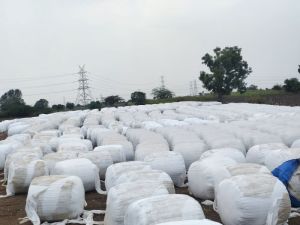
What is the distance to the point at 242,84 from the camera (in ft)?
124

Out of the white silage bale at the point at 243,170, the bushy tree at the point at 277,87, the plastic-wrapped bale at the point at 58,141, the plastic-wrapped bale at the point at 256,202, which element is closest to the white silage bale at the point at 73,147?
the plastic-wrapped bale at the point at 58,141

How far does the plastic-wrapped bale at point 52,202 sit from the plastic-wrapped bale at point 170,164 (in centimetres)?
164

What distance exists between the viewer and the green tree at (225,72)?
3675cm

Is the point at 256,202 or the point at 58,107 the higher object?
the point at 58,107

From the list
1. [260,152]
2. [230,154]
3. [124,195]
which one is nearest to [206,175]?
[230,154]

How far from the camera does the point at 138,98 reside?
37656 mm

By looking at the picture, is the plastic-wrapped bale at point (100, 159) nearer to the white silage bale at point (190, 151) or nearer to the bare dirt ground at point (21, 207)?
the bare dirt ground at point (21, 207)

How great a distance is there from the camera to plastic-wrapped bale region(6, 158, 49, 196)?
686cm

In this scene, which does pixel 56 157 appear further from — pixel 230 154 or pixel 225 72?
pixel 225 72

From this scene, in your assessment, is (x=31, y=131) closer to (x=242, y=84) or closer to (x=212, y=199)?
(x=212, y=199)

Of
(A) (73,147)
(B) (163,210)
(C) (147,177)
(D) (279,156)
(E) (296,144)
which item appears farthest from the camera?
(A) (73,147)

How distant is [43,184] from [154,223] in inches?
96.1

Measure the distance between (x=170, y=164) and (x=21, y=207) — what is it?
246 centimetres

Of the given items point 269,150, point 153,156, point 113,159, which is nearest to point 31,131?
point 113,159
